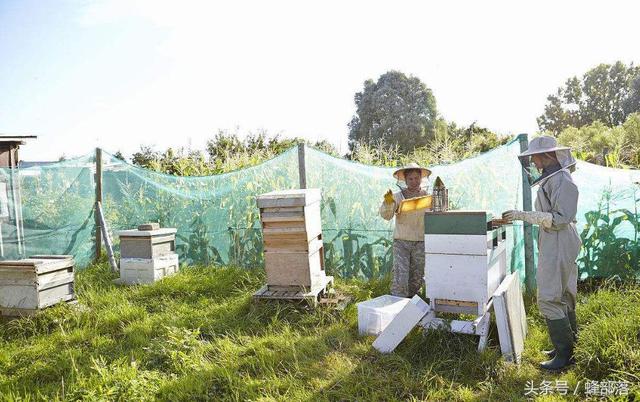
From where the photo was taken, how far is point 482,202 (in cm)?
541

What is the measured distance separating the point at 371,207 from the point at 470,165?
4.25 feet

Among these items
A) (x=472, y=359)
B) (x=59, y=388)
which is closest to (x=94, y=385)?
(x=59, y=388)

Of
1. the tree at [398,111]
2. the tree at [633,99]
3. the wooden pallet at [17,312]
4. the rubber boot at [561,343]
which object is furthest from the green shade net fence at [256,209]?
the tree at [633,99]

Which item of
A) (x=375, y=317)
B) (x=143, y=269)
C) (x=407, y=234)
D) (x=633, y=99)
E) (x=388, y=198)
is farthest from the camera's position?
(x=633, y=99)

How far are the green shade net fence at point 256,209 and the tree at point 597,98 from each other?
142 ft

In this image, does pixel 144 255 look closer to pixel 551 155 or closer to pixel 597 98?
pixel 551 155

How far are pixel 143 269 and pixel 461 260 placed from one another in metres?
4.26

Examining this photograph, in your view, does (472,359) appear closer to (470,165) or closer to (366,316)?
(366,316)

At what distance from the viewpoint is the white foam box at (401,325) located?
3633 mm

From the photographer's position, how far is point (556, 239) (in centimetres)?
344

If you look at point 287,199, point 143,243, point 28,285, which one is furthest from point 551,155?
point 28,285

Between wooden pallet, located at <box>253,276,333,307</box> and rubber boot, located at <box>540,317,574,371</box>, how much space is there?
85.8 inches

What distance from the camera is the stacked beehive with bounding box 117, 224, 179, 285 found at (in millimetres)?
6004

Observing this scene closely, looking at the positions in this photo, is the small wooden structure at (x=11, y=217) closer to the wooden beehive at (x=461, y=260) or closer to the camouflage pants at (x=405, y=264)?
the camouflage pants at (x=405, y=264)
